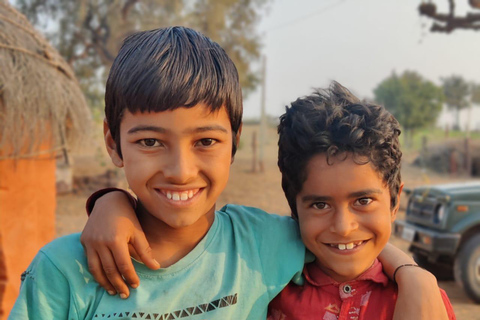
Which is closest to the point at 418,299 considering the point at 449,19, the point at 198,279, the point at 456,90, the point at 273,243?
the point at 273,243

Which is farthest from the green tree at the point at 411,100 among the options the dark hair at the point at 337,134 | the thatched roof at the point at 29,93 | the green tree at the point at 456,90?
the dark hair at the point at 337,134

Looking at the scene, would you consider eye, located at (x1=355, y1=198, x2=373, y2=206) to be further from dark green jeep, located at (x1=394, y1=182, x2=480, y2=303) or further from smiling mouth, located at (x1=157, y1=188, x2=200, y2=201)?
dark green jeep, located at (x1=394, y1=182, x2=480, y2=303)

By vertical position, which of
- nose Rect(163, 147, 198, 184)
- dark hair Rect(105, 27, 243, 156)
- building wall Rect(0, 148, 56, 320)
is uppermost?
dark hair Rect(105, 27, 243, 156)

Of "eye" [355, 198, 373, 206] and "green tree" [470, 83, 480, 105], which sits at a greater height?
"green tree" [470, 83, 480, 105]

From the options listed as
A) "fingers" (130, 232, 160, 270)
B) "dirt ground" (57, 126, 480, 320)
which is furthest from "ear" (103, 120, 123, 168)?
"dirt ground" (57, 126, 480, 320)

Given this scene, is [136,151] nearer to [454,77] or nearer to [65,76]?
[65,76]

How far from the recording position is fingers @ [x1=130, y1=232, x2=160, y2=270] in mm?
1478

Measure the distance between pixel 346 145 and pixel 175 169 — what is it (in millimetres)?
575

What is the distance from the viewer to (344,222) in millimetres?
1613

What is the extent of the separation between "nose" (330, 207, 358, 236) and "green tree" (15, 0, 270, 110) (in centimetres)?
1363

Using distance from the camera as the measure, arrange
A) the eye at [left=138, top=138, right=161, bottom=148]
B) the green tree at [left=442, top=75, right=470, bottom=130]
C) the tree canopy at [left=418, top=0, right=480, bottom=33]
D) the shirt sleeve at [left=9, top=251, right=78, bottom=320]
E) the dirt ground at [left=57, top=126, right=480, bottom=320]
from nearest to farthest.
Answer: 1. the shirt sleeve at [left=9, top=251, right=78, bottom=320]
2. the eye at [left=138, top=138, right=161, bottom=148]
3. the dirt ground at [left=57, top=126, right=480, bottom=320]
4. the tree canopy at [left=418, top=0, right=480, bottom=33]
5. the green tree at [left=442, top=75, right=470, bottom=130]

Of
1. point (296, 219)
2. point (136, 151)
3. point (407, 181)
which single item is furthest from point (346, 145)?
point (407, 181)

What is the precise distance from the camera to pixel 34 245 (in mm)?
4477

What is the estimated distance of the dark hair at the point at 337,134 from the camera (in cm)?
162
